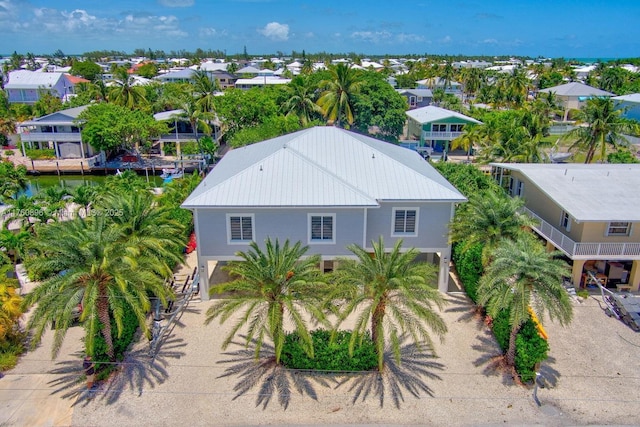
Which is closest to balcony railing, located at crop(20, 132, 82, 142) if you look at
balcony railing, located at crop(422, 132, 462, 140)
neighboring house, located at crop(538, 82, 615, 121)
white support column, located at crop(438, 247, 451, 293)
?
balcony railing, located at crop(422, 132, 462, 140)

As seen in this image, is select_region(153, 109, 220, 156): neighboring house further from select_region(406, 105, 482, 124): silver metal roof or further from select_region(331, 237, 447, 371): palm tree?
select_region(331, 237, 447, 371): palm tree

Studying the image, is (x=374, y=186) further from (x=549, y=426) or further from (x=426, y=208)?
(x=549, y=426)

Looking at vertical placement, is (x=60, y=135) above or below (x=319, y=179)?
below

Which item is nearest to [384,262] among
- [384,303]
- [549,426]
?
[384,303]

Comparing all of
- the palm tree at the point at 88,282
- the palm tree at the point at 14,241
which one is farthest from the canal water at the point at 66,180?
the palm tree at the point at 88,282

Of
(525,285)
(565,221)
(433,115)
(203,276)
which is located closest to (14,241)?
(203,276)

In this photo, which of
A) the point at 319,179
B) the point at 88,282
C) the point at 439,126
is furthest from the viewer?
the point at 439,126

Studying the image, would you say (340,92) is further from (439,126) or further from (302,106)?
(439,126)
